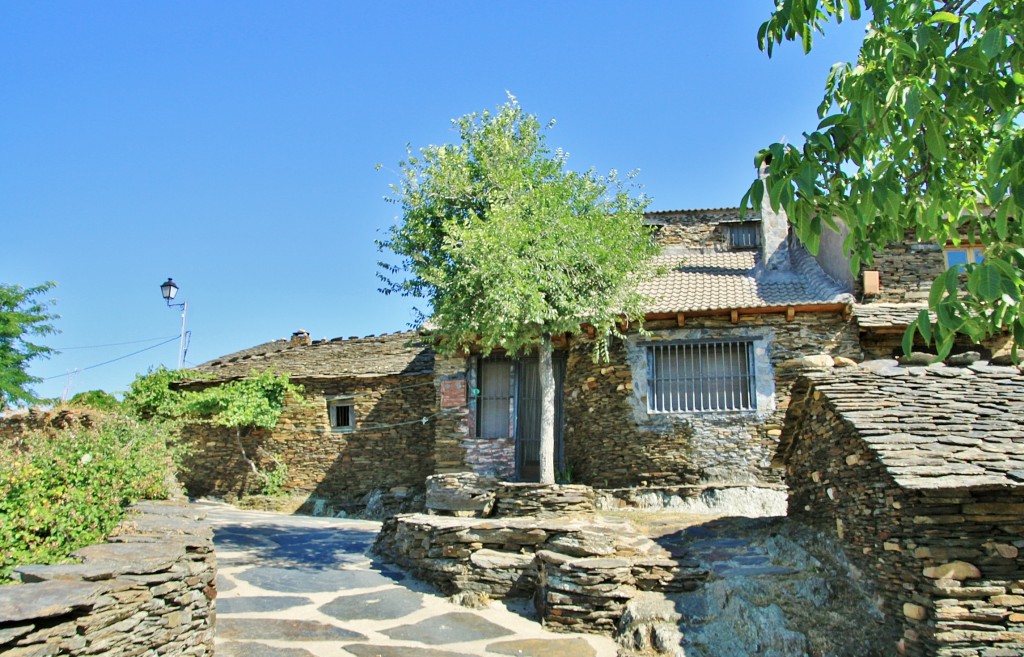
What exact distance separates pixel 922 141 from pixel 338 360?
16817 mm

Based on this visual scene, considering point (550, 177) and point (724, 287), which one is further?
point (724, 287)

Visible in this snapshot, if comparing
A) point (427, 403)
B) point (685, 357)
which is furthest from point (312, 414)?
point (685, 357)

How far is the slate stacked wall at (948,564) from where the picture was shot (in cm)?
615

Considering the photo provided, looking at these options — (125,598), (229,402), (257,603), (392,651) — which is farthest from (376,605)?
(229,402)

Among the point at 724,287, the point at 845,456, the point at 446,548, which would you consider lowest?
the point at 446,548

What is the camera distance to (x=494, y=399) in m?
15.3

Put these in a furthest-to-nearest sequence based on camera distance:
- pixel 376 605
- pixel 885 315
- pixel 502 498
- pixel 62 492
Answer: pixel 885 315 < pixel 502 498 < pixel 376 605 < pixel 62 492

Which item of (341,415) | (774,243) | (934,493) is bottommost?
(934,493)

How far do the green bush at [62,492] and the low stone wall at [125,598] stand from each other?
0.80ft

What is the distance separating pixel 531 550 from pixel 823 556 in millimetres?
3158

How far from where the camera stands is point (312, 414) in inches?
727

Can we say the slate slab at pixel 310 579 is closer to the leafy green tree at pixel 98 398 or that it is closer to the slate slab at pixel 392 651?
the slate slab at pixel 392 651

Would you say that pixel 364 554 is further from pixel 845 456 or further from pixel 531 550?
pixel 845 456

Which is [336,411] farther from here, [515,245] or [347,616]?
[347,616]
